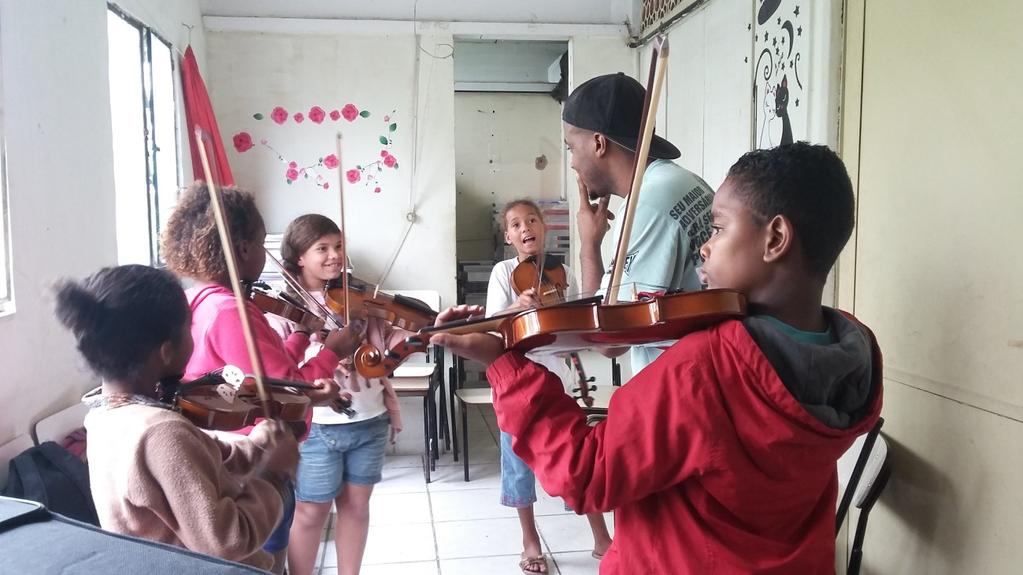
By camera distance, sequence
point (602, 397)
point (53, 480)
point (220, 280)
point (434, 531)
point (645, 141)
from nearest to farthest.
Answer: point (645, 141), point (220, 280), point (53, 480), point (434, 531), point (602, 397)

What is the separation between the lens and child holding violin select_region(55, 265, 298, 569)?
103cm

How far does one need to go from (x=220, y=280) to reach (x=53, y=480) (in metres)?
0.81

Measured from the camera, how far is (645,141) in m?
1.13

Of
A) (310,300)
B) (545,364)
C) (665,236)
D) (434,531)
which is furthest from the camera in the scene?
(434,531)

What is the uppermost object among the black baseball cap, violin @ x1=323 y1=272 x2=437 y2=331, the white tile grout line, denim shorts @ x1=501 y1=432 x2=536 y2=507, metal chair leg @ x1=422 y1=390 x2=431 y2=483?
the black baseball cap

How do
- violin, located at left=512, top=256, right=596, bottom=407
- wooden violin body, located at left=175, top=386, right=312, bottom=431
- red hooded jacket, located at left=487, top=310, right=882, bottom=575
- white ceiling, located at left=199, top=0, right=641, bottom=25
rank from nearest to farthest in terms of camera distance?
red hooded jacket, located at left=487, top=310, right=882, bottom=575 → wooden violin body, located at left=175, top=386, right=312, bottom=431 → violin, located at left=512, top=256, right=596, bottom=407 → white ceiling, located at left=199, top=0, right=641, bottom=25

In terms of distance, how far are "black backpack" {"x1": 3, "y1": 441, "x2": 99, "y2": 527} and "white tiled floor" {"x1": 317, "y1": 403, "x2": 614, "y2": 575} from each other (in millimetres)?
1004

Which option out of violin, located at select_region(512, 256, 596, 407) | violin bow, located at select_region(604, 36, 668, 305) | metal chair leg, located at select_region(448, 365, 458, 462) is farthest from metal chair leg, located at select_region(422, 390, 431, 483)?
violin bow, located at select_region(604, 36, 668, 305)

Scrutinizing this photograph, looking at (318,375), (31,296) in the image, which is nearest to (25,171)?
(31,296)

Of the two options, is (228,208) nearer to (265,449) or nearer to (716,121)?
(265,449)

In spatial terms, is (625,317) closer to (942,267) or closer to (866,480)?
(942,267)

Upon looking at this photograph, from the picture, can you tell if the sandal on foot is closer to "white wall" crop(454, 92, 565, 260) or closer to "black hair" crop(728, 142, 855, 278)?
"black hair" crop(728, 142, 855, 278)

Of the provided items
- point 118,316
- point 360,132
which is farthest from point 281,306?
point 360,132

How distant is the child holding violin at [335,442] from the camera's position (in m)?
2.02
